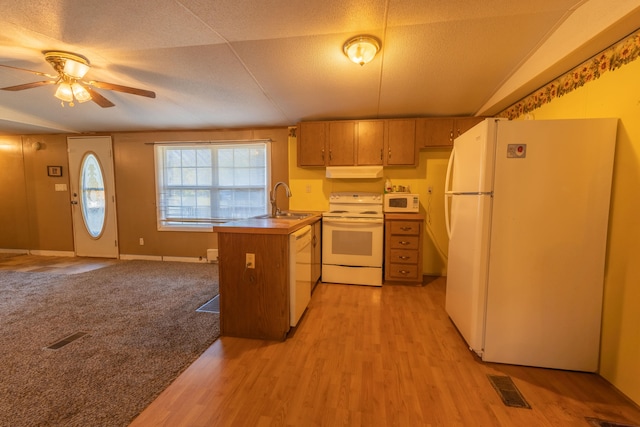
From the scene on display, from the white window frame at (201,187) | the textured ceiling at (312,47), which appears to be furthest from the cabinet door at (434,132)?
the white window frame at (201,187)

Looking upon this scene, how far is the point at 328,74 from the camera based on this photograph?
224 cm

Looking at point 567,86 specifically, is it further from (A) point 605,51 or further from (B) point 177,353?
(B) point 177,353

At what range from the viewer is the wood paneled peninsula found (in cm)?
187

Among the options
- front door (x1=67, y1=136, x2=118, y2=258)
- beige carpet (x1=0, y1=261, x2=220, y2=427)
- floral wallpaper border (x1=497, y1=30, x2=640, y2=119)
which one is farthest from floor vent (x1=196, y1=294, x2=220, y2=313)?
floral wallpaper border (x1=497, y1=30, x2=640, y2=119)

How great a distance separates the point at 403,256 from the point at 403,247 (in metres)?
0.11

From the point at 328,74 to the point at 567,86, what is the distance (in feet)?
6.06

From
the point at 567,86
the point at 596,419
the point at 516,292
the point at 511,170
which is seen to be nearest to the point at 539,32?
the point at 567,86

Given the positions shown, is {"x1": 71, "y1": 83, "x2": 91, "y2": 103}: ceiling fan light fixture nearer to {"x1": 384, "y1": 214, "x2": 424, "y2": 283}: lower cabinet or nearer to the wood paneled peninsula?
the wood paneled peninsula

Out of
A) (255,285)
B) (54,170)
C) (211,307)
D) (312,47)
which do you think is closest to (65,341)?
(211,307)

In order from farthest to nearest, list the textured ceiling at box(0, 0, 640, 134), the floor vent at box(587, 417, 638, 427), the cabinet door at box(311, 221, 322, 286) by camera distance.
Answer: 1. the cabinet door at box(311, 221, 322, 286)
2. the textured ceiling at box(0, 0, 640, 134)
3. the floor vent at box(587, 417, 638, 427)

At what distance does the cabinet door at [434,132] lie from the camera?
316 centimetres

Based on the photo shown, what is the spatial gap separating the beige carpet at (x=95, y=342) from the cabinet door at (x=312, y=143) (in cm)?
200

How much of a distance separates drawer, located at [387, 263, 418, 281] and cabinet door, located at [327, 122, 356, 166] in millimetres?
1437

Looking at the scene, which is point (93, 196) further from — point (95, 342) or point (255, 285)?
point (255, 285)
